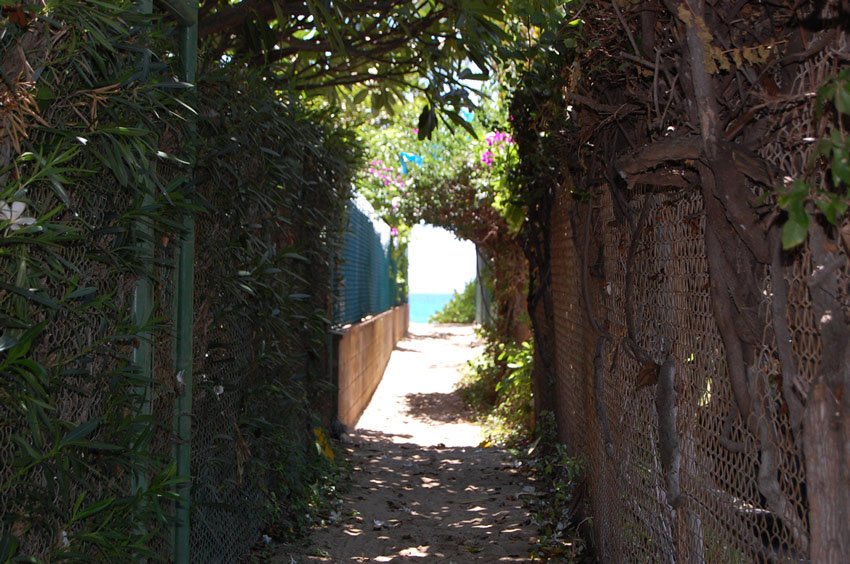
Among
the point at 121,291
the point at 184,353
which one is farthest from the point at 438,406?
the point at 121,291

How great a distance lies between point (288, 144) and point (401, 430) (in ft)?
19.9

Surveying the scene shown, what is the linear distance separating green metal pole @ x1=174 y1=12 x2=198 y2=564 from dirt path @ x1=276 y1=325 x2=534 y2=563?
1.56m

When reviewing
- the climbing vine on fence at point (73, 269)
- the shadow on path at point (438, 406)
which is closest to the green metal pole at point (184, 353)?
the climbing vine on fence at point (73, 269)

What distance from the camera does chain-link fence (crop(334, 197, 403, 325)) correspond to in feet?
30.7

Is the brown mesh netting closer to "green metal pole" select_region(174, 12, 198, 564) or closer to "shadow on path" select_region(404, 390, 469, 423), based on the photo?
"green metal pole" select_region(174, 12, 198, 564)

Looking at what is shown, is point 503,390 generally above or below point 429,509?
above

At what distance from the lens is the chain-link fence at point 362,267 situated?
9358 millimetres

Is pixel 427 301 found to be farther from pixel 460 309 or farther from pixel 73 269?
pixel 73 269

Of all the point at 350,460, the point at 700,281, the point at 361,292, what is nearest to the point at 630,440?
the point at 700,281

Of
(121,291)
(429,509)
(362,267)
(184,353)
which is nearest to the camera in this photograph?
(121,291)

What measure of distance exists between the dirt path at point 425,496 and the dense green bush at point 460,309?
20.8 m

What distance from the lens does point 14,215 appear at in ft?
6.53

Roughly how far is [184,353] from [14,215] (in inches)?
62.6

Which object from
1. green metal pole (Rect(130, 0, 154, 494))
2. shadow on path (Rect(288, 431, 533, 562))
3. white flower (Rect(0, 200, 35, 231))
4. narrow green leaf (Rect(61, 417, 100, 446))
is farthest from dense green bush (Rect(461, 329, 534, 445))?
white flower (Rect(0, 200, 35, 231))
